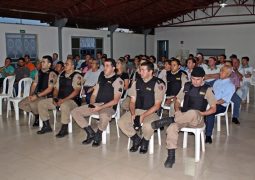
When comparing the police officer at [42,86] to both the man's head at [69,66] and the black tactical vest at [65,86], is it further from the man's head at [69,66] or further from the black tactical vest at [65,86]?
the man's head at [69,66]

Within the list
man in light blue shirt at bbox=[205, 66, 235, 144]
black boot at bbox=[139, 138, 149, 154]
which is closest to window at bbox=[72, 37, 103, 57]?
man in light blue shirt at bbox=[205, 66, 235, 144]

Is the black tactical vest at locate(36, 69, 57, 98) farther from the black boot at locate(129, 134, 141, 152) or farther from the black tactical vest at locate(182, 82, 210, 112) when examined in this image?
the black tactical vest at locate(182, 82, 210, 112)

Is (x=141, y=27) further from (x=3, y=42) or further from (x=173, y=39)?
(x=3, y=42)

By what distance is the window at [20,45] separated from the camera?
10.1m

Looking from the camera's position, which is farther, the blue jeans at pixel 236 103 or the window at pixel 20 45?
the window at pixel 20 45

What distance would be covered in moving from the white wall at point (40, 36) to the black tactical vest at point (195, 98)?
8299 millimetres

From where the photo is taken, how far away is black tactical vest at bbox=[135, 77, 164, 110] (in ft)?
11.5

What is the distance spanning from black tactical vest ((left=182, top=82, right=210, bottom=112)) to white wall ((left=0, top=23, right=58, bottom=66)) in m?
8.30

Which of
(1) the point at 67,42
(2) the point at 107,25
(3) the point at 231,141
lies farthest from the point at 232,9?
(3) the point at 231,141

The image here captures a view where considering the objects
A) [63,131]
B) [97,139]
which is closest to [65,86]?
[63,131]

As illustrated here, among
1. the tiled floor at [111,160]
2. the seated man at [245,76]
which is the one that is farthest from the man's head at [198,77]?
the seated man at [245,76]

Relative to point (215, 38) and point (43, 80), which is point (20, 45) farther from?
point (215, 38)

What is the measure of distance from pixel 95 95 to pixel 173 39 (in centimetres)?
1328

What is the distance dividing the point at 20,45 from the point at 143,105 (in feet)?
27.4
